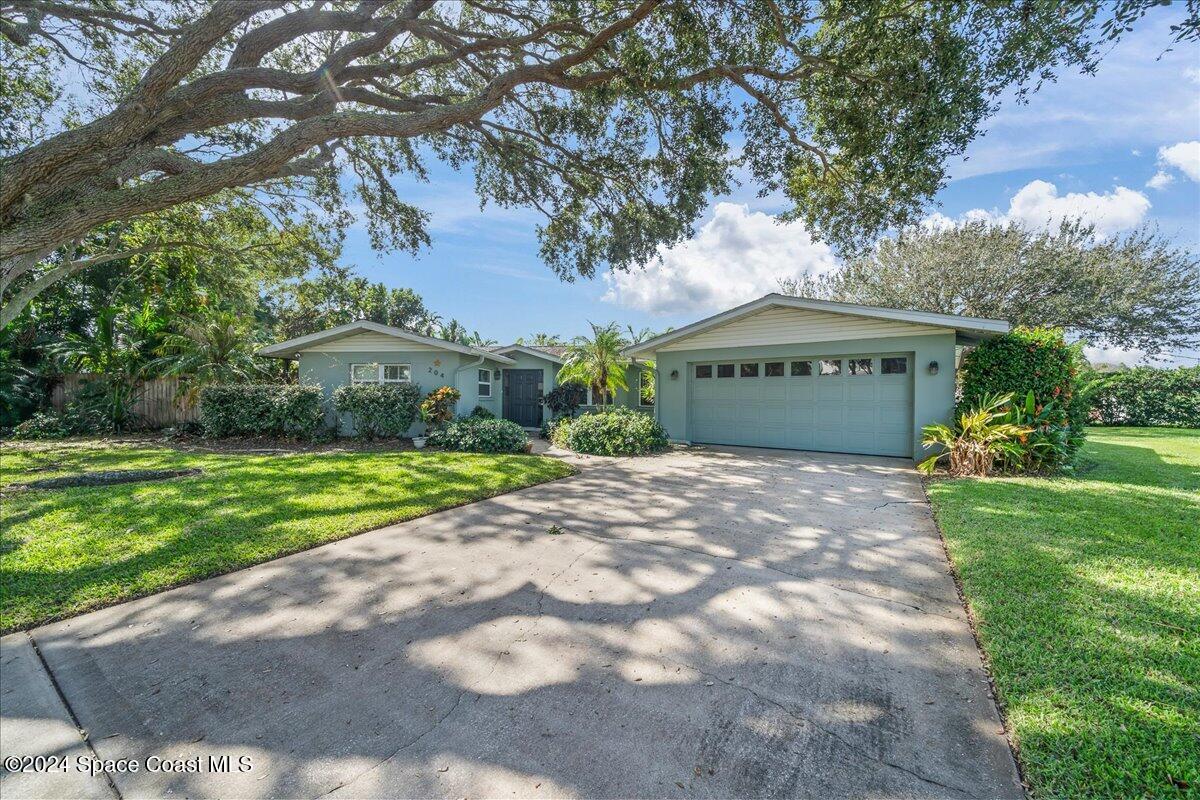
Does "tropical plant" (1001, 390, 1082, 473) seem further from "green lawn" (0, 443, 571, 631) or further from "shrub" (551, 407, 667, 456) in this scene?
"green lawn" (0, 443, 571, 631)

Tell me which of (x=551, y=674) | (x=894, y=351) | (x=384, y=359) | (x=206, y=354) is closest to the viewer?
(x=551, y=674)

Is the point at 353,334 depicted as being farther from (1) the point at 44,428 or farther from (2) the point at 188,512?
(2) the point at 188,512

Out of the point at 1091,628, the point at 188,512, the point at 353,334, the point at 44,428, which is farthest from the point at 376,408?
the point at 1091,628

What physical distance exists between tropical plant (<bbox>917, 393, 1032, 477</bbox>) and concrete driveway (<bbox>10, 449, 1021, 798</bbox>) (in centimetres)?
476

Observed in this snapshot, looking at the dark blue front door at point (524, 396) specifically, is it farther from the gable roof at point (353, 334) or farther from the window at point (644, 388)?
the window at point (644, 388)

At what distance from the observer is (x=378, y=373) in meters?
12.7

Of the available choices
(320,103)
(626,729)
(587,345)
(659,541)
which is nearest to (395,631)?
(626,729)

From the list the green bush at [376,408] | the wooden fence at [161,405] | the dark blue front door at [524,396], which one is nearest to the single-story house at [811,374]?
the dark blue front door at [524,396]

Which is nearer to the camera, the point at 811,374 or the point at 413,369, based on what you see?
the point at 811,374

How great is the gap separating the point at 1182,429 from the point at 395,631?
24028 millimetres

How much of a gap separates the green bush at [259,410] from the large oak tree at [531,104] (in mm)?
3611

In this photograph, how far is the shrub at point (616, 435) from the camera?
1045cm

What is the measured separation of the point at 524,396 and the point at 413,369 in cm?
487

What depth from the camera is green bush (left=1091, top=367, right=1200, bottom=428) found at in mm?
15508
